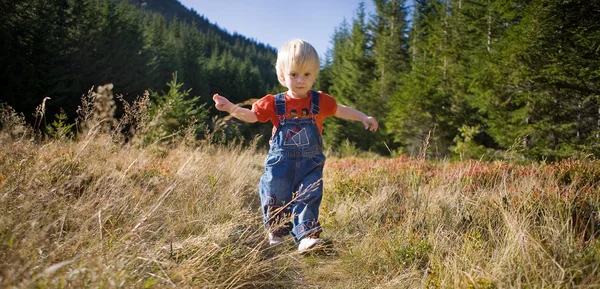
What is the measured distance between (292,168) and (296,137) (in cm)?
25

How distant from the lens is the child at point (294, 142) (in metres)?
2.57

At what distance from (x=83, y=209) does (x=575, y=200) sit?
3930 mm

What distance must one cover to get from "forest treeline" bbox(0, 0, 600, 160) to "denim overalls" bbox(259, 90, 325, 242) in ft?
2.88

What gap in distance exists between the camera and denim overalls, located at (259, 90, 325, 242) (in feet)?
8.64

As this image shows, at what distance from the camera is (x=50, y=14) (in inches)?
718

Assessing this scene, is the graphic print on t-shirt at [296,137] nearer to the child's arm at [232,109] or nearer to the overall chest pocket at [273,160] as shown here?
the overall chest pocket at [273,160]

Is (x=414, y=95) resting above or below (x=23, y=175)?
above

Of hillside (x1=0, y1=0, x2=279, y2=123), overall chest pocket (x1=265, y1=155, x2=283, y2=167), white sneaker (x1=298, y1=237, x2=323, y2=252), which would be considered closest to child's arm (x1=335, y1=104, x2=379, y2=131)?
overall chest pocket (x1=265, y1=155, x2=283, y2=167)

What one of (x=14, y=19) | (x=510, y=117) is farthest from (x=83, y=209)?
(x=14, y=19)

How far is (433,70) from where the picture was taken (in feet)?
41.2

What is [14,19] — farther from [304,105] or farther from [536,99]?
[536,99]

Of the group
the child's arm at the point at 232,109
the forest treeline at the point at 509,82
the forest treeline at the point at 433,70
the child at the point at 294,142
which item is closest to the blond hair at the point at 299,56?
the child at the point at 294,142

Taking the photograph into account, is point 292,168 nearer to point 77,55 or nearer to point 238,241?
point 238,241

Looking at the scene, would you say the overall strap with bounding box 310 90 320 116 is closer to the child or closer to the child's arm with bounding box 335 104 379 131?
the child
